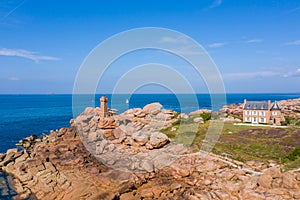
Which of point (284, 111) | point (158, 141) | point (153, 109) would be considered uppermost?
point (153, 109)

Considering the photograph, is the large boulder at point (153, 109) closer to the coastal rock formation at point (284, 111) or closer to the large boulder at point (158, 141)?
the coastal rock formation at point (284, 111)

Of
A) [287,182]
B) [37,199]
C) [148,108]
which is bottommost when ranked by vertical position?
[37,199]

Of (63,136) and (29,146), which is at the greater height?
(63,136)

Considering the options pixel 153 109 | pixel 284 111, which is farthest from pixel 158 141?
pixel 284 111

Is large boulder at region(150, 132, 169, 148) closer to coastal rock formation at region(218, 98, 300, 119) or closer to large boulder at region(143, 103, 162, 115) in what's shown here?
large boulder at region(143, 103, 162, 115)

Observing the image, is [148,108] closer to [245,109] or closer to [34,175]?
[245,109]

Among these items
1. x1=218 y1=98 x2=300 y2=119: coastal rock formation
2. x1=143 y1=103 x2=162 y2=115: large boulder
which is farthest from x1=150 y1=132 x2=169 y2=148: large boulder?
x1=218 y1=98 x2=300 y2=119: coastal rock formation

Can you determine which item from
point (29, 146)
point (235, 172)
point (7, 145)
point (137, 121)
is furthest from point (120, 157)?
point (7, 145)

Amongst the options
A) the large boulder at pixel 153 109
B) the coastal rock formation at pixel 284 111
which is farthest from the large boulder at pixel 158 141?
the coastal rock formation at pixel 284 111

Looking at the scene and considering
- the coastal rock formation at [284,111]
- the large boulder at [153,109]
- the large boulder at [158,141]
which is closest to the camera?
the large boulder at [158,141]

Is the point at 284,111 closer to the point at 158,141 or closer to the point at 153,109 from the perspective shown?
the point at 153,109

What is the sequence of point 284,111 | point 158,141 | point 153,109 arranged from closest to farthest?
point 158,141 → point 153,109 → point 284,111

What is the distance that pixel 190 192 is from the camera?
22.0 meters

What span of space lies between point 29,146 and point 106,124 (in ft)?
53.9
